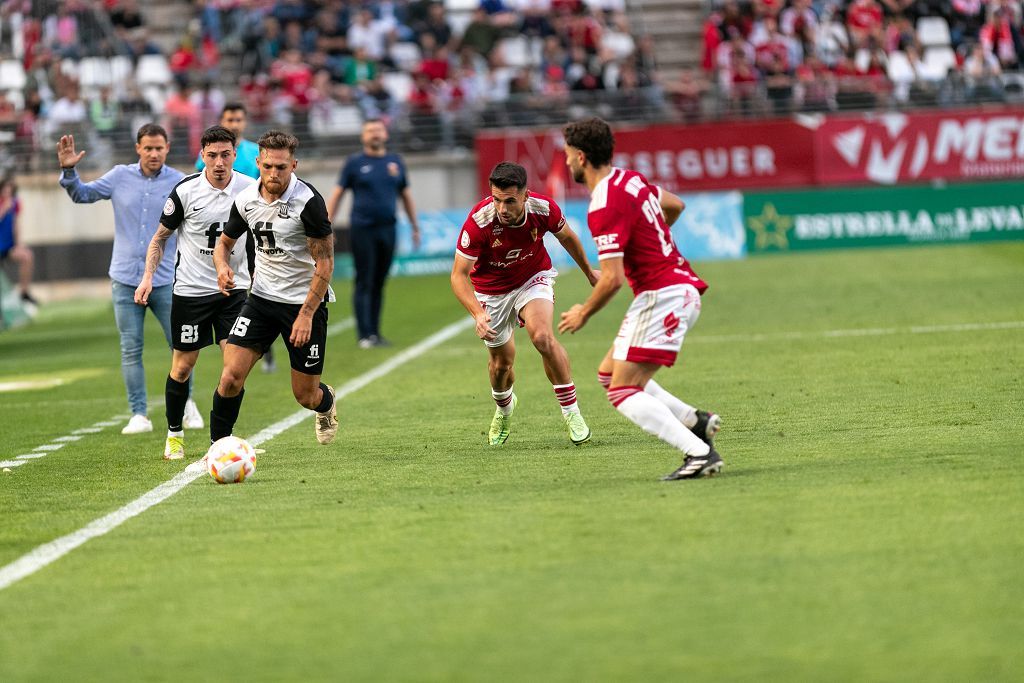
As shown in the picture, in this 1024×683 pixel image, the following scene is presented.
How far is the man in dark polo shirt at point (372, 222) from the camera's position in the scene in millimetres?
16969

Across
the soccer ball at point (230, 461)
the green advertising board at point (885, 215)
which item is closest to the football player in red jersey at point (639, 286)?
the soccer ball at point (230, 461)

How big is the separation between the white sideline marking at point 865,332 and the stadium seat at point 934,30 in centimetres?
1735

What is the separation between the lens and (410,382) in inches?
536

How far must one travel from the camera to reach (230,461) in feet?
28.1

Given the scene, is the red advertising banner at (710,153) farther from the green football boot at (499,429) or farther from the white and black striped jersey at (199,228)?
the green football boot at (499,429)

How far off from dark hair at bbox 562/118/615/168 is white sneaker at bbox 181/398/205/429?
481 centimetres

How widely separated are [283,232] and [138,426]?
297 cm

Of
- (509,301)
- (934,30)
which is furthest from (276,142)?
(934,30)

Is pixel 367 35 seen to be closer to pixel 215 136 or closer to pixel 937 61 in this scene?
pixel 937 61

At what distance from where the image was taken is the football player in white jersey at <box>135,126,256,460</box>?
396 inches

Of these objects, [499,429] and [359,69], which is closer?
[499,429]

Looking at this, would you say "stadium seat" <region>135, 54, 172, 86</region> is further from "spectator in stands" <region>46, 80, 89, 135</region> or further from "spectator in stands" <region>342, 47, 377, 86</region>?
"spectator in stands" <region>342, 47, 377, 86</region>

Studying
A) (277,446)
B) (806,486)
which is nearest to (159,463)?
(277,446)

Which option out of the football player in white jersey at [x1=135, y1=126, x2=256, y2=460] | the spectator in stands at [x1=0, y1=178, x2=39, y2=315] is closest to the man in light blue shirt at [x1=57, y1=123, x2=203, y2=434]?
the football player in white jersey at [x1=135, y1=126, x2=256, y2=460]
